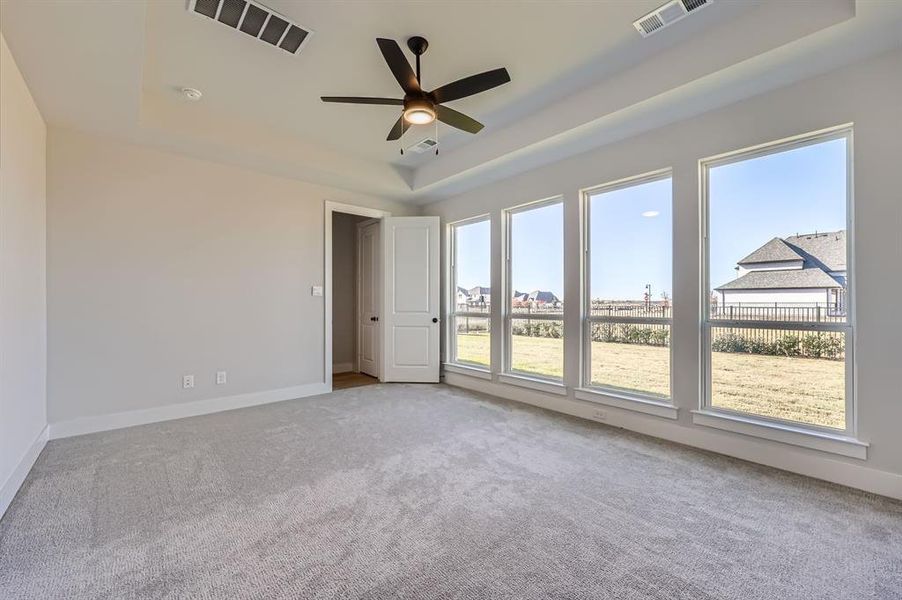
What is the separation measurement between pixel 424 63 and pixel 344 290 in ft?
14.8

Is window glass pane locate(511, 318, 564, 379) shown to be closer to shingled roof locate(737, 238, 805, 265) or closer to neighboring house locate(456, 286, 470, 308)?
neighboring house locate(456, 286, 470, 308)

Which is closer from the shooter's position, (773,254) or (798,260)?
(798,260)

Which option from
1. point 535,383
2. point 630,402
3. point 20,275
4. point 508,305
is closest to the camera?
point 20,275

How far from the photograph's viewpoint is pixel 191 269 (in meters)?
4.03

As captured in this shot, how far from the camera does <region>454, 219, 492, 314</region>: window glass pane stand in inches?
205

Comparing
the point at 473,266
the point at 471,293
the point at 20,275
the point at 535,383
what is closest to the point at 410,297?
the point at 471,293

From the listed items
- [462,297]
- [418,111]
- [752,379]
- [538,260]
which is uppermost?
[418,111]

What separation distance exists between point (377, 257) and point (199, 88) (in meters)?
3.17

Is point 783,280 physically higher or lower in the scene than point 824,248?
lower

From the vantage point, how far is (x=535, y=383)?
14.4 feet

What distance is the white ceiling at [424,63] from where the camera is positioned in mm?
2260

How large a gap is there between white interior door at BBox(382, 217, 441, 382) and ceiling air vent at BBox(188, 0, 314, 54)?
3.02 meters

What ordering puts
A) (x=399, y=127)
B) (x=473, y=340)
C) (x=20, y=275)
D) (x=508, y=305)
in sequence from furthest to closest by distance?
(x=473, y=340), (x=508, y=305), (x=399, y=127), (x=20, y=275)

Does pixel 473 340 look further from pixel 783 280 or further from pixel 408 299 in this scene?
pixel 783 280
